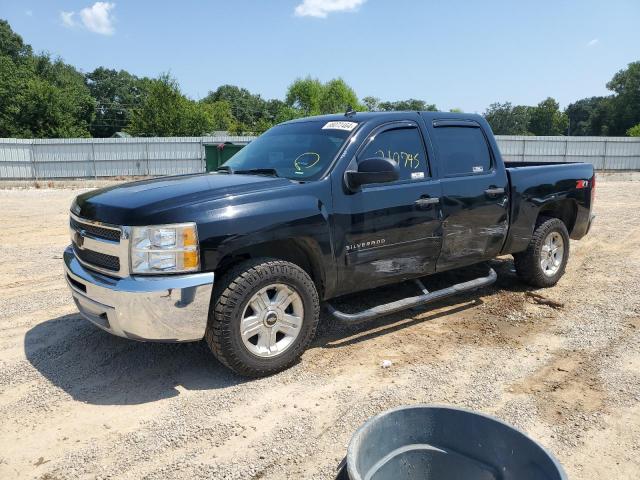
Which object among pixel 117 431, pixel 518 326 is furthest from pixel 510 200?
pixel 117 431

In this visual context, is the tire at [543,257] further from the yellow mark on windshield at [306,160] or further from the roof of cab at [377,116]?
the yellow mark on windshield at [306,160]

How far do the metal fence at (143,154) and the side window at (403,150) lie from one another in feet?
67.7

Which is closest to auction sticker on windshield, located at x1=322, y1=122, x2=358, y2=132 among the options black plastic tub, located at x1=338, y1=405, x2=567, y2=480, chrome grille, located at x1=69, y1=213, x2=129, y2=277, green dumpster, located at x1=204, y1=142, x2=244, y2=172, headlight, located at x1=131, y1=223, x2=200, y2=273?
headlight, located at x1=131, y1=223, x2=200, y2=273

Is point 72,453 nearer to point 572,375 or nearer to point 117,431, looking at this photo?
point 117,431

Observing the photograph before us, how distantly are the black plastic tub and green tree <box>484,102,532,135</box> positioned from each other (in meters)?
121

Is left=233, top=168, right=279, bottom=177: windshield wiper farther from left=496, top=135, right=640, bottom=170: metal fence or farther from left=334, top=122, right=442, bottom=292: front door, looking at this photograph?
left=496, top=135, right=640, bottom=170: metal fence

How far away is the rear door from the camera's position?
16.2 ft

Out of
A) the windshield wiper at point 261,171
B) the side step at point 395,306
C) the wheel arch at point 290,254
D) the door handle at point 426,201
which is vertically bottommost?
the side step at point 395,306

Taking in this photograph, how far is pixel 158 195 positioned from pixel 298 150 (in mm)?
1389

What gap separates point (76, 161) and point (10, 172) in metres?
2.97

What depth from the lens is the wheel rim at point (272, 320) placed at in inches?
149

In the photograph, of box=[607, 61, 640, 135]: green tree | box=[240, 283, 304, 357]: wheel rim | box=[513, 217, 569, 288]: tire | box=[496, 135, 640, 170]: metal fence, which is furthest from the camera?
box=[607, 61, 640, 135]: green tree

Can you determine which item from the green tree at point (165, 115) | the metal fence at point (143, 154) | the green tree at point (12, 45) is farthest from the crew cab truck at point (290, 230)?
the green tree at point (12, 45)

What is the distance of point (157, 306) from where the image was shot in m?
3.42
